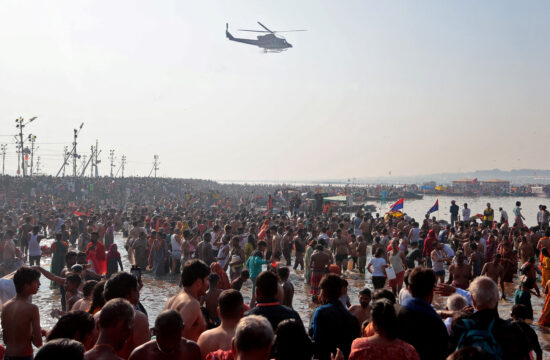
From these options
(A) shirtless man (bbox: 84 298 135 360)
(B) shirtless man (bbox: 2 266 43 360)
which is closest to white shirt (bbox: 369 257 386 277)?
(B) shirtless man (bbox: 2 266 43 360)

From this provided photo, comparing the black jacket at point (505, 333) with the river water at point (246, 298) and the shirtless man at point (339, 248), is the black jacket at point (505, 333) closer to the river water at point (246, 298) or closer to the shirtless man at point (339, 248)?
the river water at point (246, 298)

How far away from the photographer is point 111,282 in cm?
439

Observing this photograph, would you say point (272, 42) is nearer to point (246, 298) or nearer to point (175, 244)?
point (175, 244)

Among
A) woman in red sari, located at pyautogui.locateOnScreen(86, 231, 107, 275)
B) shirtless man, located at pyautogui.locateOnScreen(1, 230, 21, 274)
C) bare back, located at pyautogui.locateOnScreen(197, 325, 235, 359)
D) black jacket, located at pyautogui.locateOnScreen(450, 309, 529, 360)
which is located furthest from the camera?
shirtless man, located at pyautogui.locateOnScreen(1, 230, 21, 274)

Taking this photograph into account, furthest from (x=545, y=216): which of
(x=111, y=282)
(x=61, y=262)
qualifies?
(x=111, y=282)

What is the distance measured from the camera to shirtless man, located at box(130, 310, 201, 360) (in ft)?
10.9

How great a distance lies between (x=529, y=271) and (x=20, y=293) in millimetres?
8850

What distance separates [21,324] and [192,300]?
1.90 meters

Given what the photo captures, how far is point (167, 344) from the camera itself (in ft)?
10.9

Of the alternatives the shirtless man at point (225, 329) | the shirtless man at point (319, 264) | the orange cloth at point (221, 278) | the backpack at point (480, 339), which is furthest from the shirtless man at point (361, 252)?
the backpack at point (480, 339)

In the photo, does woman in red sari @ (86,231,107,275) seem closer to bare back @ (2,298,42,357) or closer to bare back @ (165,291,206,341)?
bare back @ (2,298,42,357)

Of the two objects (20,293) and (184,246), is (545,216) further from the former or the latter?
(20,293)

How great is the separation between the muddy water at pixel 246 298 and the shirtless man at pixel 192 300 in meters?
5.01

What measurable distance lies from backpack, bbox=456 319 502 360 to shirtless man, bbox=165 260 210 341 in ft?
7.67
